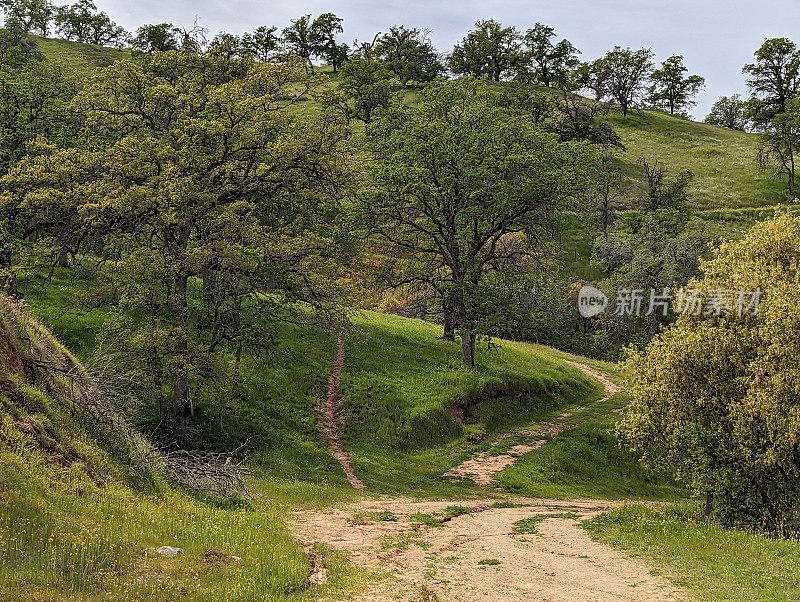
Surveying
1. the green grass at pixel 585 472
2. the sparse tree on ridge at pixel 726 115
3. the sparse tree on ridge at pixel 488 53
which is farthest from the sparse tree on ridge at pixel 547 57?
the green grass at pixel 585 472

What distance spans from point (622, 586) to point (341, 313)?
47.9 ft

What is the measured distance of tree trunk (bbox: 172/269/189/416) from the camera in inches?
795

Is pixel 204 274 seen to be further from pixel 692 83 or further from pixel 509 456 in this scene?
pixel 692 83

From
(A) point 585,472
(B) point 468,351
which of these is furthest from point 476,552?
(B) point 468,351

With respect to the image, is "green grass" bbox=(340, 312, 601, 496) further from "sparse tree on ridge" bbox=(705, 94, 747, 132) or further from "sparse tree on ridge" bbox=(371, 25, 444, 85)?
"sparse tree on ridge" bbox=(705, 94, 747, 132)

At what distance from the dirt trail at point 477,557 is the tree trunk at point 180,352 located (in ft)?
23.9

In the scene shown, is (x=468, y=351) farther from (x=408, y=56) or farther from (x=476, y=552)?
(x=408, y=56)

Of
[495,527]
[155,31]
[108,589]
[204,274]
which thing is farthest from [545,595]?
[155,31]

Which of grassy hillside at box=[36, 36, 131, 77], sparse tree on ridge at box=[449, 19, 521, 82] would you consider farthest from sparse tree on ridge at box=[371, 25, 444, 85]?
grassy hillside at box=[36, 36, 131, 77]

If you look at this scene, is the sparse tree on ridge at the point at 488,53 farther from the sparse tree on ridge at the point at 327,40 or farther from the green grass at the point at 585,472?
the green grass at the point at 585,472

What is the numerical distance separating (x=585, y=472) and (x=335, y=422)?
457 inches

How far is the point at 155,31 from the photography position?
316 feet

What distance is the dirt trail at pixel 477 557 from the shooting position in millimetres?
10859

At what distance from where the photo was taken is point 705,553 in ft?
44.6
